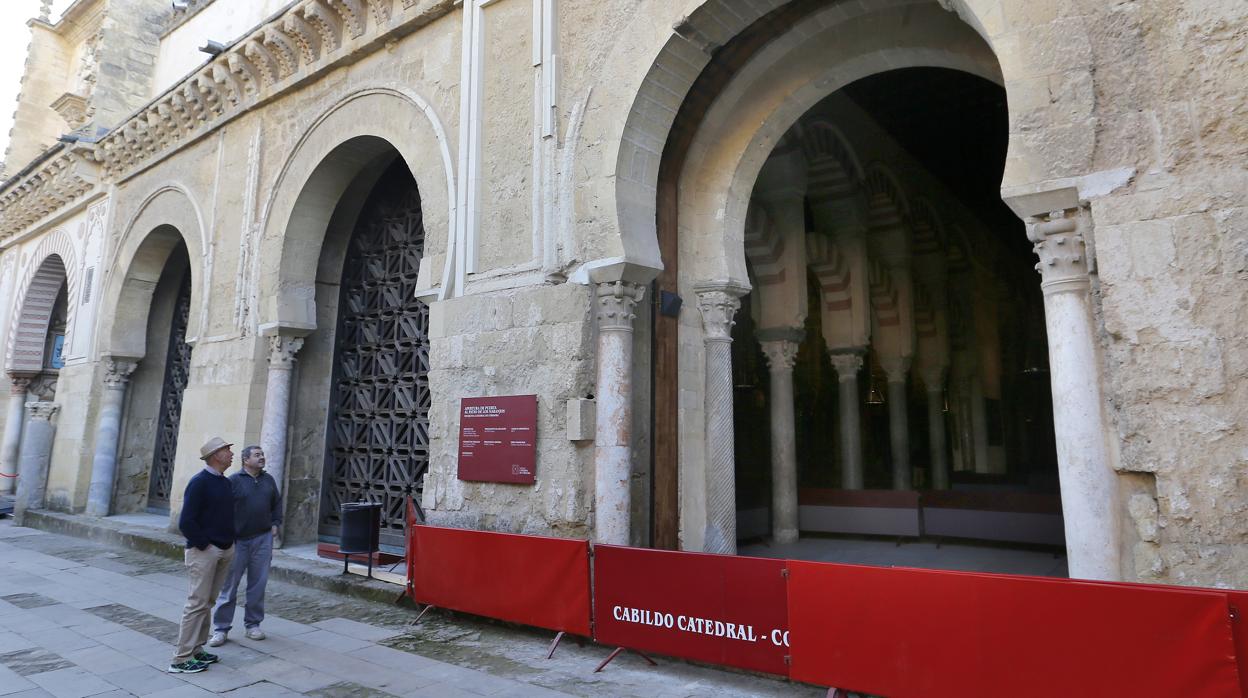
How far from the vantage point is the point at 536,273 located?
18.0 feet

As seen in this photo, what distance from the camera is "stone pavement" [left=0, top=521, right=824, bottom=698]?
3.69 meters

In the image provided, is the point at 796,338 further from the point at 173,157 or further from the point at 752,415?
the point at 173,157

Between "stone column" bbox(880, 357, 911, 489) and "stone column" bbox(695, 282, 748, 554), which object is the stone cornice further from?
"stone column" bbox(880, 357, 911, 489)

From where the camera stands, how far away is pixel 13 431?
44.2 ft

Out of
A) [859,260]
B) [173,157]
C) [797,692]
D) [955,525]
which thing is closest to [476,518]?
[797,692]

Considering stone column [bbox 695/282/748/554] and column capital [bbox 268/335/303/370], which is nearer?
stone column [bbox 695/282/748/554]

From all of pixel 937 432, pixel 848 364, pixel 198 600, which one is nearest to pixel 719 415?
pixel 198 600

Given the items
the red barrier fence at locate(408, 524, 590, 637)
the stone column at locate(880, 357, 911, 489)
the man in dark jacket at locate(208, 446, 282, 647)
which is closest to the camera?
the red barrier fence at locate(408, 524, 590, 637)

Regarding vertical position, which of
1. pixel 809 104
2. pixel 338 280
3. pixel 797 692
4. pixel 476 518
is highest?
pixel 809 104

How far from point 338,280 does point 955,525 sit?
8218 mm

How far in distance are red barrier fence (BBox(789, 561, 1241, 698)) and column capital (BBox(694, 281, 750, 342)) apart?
259cm

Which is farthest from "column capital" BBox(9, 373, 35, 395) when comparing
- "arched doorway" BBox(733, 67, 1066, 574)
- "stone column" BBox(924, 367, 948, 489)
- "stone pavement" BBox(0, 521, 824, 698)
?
"stone column" BBox(924, 367, 948, 489)

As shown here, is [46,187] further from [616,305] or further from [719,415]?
[719,415]

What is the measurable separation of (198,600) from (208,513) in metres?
0.50
